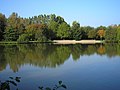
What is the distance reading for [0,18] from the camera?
158ft

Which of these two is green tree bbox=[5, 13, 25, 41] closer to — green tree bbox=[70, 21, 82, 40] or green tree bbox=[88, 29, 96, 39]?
green tree bbox=[70, 21, 82, 40]

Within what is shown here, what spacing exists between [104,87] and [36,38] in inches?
1675

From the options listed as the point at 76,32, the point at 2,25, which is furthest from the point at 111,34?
the point at 2,25

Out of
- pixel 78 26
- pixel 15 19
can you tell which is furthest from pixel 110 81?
pixel 78 26

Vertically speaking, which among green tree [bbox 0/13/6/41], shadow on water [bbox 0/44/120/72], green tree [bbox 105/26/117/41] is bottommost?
shadow on water [bbox 0/44/120/72]

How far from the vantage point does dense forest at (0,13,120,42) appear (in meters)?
45.6

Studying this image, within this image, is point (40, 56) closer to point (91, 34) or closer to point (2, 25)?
point (2, 25)

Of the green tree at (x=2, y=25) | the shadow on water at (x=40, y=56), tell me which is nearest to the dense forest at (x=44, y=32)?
the green tree at (x=2, y=25)

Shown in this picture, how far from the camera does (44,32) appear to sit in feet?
168

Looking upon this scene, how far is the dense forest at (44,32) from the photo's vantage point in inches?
1795

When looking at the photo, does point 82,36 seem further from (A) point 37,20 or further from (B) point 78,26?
(A) point 37,20

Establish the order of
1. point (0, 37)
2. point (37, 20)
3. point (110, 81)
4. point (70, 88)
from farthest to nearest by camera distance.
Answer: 1. point (37, 20)
2. point (0, 37)
3. point (110, 81)
4. point (70, 88)

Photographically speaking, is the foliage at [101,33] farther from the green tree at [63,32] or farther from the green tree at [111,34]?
the green tree at [63,32]

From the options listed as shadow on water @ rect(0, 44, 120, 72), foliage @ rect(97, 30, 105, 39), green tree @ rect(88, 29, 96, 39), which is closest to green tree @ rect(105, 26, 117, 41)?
foliage @ rect(97, 30, 105, 39)
